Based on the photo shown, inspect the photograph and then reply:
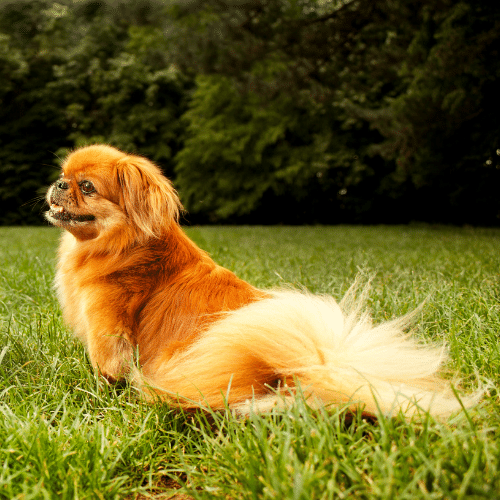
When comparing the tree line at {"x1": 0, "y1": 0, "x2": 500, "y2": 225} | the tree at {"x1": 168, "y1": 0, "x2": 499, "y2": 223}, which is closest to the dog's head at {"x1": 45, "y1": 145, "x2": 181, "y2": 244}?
the tree line at {"x1": 0, "y1": 0, "x2": 500, "y2": 225}

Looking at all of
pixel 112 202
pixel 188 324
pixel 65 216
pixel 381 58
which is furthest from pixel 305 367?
pixel 381 58

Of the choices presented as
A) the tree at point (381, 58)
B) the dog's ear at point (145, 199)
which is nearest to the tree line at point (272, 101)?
the tree at point (381, 58)

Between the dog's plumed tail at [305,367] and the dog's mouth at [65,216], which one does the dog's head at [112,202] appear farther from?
the dog's plumed tail at [305,367]

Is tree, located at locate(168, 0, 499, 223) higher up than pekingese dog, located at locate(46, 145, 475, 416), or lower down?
higher up

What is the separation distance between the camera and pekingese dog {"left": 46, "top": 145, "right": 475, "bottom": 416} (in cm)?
138

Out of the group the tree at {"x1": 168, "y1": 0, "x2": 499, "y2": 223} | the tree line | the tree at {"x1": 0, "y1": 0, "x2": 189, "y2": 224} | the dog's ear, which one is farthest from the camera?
the tree at {"x1": 0, "y1": 0, "x2": 189, "y2": 224}

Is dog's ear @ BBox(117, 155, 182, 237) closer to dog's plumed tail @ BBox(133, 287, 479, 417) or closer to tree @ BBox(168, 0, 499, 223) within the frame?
dog's plumed tail @ BBox(133, 287, 479, 417)

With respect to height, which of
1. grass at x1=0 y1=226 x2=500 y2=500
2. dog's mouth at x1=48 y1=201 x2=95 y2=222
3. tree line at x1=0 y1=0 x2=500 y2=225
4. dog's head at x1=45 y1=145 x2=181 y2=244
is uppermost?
tree line at x1=0 y1=0 x2=500 y2=225

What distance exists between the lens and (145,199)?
2.00 m

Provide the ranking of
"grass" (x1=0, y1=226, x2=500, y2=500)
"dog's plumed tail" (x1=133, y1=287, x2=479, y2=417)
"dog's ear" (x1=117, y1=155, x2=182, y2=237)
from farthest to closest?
1. "dog's ear" (x1=117, y1=155, x2=182, y2=237)
2. "dog's plumed tail" (x1=133, y1=287, x2=479, y2=417)
3. "grass" (x1=0, y1=226, x2=500, y2=500)

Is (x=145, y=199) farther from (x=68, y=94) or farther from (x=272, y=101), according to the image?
(x=68, y=94)

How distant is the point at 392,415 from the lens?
125 centimetres

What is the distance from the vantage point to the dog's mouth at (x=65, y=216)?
2.02 m

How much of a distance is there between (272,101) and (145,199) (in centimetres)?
985
